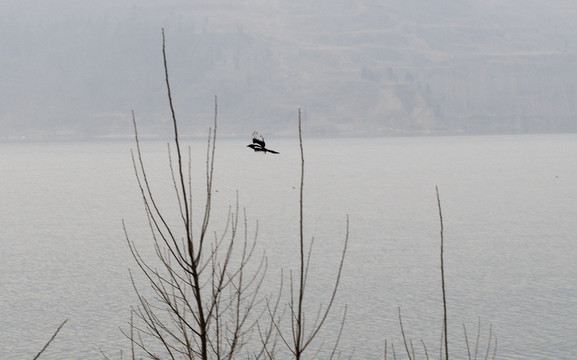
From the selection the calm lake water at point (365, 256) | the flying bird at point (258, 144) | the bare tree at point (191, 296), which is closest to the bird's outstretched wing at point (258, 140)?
the flying bird at point (258, 144)

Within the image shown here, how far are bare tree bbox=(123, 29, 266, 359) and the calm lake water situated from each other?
1.71 meters

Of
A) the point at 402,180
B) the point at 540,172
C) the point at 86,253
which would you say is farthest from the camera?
the point at 540,172

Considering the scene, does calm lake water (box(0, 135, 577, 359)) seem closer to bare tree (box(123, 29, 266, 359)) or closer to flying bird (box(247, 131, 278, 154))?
bare tree (box(123, 29, 266, 359))

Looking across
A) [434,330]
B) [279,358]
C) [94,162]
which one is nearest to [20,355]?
[279,358]

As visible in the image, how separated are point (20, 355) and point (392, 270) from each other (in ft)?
77.5

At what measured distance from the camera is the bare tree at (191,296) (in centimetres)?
521

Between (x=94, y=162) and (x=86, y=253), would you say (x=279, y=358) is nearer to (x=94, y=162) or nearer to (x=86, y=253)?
(x=86, y=253)

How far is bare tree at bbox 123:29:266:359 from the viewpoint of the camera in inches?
205

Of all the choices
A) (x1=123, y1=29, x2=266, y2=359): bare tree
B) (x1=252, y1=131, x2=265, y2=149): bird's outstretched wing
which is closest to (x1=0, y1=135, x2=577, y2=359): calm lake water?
(x1=123, y1=29, x2=266, y2=359): bare tree

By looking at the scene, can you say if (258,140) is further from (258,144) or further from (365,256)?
(365,256)

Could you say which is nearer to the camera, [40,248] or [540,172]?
[40,248]

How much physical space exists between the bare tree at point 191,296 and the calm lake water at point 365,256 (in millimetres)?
1711

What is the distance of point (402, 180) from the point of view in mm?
122938

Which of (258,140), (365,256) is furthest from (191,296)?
(258,140)
